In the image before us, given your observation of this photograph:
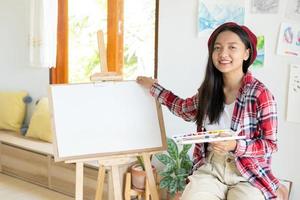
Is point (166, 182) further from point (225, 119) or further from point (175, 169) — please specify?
point (225, 119)

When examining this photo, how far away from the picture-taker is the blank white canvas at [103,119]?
213cm

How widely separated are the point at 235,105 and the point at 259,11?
2.90 ft

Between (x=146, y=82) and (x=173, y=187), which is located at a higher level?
(x=146, y=82)

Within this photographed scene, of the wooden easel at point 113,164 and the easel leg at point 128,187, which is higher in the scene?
the wooden easel at point 113,164

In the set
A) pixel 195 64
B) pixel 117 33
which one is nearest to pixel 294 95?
pixel 195 64

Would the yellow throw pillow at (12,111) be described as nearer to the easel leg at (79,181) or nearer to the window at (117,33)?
the window at (117,33)

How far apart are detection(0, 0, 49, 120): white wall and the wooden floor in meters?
0.84

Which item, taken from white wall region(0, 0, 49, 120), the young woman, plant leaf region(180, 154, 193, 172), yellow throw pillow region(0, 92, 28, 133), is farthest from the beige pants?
Result: yellow throw pillow region(0, 92, 28, 133)

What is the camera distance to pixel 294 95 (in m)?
2.37

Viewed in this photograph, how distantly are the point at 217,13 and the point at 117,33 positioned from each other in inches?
39.0

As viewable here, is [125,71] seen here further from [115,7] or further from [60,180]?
[60,180]

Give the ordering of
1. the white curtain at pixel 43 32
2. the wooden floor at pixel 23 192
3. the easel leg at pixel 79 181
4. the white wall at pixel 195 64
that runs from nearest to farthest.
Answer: the easel leg at pixel 79 181
the white wall at pixel 195 64
the wooden floor at pixel 23 192
the white curtain at pixel 43 32

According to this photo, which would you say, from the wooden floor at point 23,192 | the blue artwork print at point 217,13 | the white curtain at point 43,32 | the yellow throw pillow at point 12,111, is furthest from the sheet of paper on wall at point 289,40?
the yellow throw pillow at point 12,111

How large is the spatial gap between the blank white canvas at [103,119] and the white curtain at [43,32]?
58.4 inches
